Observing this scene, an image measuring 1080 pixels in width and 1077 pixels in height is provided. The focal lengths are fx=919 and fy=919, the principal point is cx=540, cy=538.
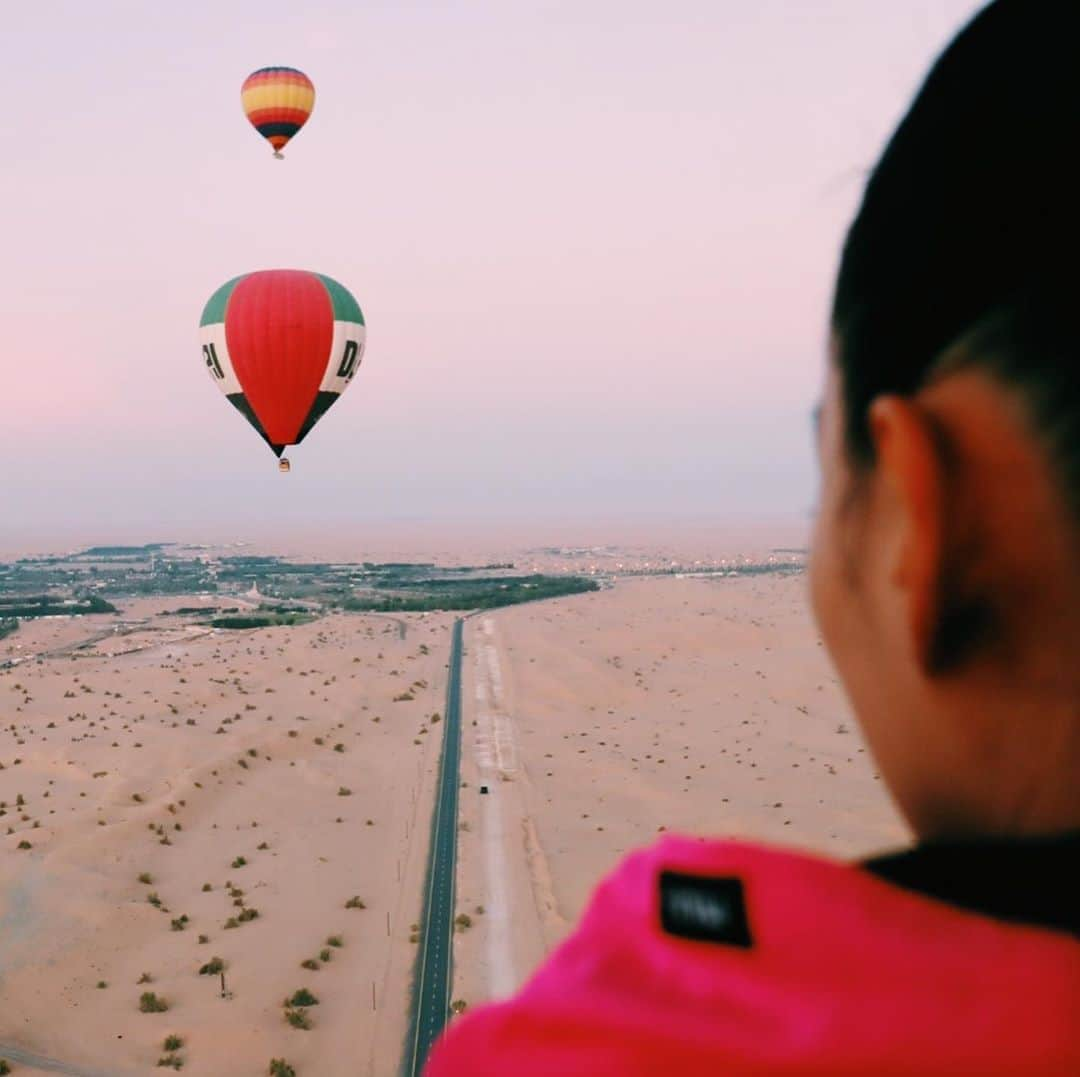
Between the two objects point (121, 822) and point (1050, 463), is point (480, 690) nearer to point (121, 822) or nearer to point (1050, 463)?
point (121, 822)

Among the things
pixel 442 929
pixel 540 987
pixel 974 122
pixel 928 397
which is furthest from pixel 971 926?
pixel 442 929

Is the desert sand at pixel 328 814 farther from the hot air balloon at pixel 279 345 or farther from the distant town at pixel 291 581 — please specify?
the distant town at pixel 291 581

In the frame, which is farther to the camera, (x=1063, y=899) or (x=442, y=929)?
(x=442, y=929)

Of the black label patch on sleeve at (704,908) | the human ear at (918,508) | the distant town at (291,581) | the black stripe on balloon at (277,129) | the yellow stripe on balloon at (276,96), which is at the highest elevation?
the yellow stripe on balloon at (276,96)

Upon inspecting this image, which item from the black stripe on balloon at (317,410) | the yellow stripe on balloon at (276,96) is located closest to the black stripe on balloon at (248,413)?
the black stripe on balloon at (317,410)

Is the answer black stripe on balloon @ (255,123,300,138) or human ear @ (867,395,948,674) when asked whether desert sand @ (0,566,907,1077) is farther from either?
black stripe on balloon @ (255,123,300,138)

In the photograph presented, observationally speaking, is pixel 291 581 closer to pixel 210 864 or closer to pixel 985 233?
pixel 210 864
